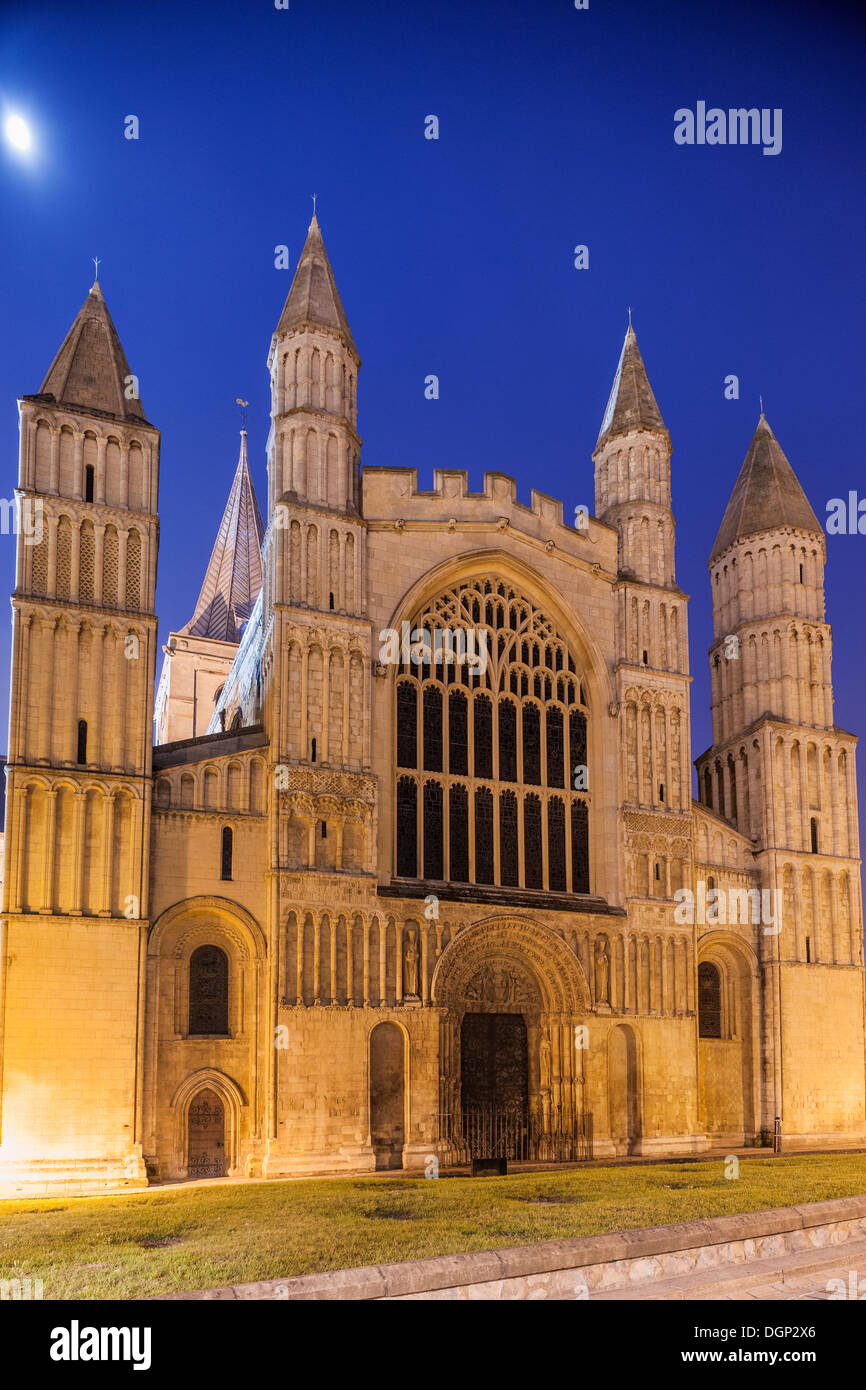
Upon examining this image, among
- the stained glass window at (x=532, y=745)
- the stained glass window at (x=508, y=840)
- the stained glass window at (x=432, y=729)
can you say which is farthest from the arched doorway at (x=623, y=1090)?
the stained glass window at (x=432, y=729)

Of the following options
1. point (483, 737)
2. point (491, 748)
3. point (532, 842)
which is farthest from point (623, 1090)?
point (483, 737)

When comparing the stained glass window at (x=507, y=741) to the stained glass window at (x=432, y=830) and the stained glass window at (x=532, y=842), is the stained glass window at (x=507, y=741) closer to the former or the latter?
the stained glass window at (x=532, y=842)

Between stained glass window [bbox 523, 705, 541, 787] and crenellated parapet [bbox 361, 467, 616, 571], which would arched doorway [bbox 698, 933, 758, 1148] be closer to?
stained glass window [bbox 523, 705, 541, 787]

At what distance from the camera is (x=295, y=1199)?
66.7ft

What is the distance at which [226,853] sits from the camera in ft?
90.7

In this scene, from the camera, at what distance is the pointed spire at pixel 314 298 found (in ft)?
102

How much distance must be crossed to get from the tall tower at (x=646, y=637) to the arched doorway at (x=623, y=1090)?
143 inches

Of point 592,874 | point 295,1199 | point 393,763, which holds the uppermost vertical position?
point 393,763

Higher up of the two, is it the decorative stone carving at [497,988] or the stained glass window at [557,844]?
the stained glass window at [557,844]

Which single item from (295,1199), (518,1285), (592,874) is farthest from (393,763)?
(518,1285)

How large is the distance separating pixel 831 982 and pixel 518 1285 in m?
24.2

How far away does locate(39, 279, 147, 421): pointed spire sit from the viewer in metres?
28.0

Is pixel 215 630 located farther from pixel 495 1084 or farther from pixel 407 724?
pixel 495 1084
